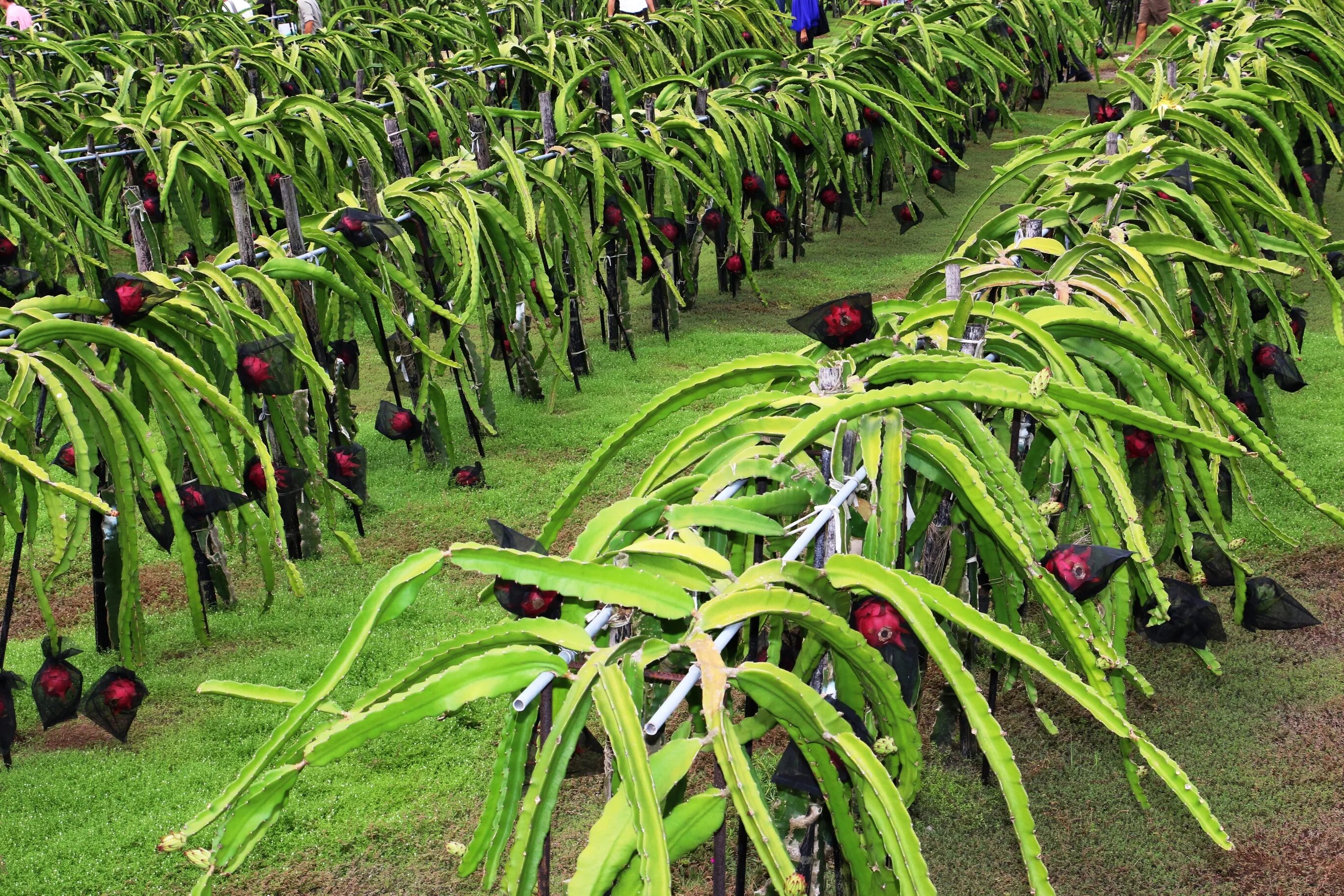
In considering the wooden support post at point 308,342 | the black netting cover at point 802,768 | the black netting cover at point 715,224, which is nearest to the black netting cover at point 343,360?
the wooden support post at point 308,342

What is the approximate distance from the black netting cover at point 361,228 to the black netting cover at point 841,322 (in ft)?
5.57

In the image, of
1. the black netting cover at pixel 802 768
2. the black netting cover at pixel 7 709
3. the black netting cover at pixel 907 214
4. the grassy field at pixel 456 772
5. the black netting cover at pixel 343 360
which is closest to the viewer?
the black netting cover at pixel 802 768

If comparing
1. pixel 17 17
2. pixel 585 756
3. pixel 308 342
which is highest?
pixel 17 17

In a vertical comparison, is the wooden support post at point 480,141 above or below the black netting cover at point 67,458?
above

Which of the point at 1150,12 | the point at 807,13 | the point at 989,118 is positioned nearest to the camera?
the point at 989,118

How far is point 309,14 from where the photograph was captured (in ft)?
21.3

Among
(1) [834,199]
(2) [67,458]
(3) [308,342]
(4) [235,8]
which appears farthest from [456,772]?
(4) [235,8]

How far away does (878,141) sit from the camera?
16.2ft

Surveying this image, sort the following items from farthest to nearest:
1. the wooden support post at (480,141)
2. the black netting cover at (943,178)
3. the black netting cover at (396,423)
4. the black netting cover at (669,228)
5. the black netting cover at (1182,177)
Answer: the black netting cover at (943,178)
the black netting cover at (669,228)
the wooden support post at (480,141)
the black netting cover at (396,423)
the black netting cover at (1182,177)

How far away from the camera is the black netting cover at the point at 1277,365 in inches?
98.1

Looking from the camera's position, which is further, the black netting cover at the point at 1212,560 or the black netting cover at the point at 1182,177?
the black netting cover at the point at 1182,177

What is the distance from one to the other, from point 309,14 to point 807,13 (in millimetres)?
2986

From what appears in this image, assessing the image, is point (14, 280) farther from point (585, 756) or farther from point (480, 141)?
point (585, 756)

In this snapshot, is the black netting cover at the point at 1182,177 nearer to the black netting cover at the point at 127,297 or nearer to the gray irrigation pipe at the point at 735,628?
the gray irrigation pipe at the point at 735,628
